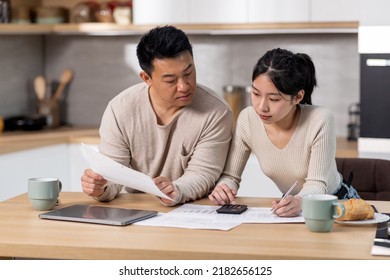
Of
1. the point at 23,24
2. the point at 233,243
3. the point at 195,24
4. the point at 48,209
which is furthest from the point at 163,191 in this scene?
the point at 23,24

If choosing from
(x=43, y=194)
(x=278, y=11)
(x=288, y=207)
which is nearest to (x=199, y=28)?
(x=278, y=11)

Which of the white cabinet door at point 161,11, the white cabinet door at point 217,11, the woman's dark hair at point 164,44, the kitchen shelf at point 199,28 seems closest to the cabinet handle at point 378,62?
the kitchen shelf at point 199,28

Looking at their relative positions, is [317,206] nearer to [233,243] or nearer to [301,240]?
[301,240]

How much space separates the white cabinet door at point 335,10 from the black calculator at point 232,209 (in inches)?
78.2

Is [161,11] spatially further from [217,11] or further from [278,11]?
[278,11]

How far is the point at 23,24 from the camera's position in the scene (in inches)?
179

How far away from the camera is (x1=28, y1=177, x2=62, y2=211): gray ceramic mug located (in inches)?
97.1

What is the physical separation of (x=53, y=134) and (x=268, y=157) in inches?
83.2

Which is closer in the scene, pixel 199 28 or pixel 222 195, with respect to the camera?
pixel 222 195

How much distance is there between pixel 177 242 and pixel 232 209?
388 mm

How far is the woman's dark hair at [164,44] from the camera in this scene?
268 centimetres

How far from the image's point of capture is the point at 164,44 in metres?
2.70
